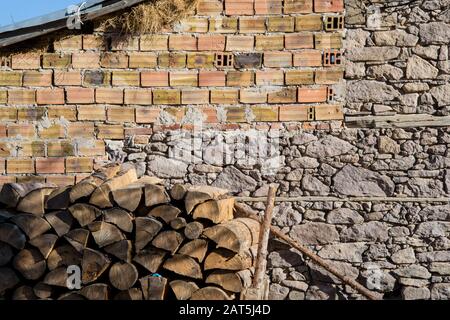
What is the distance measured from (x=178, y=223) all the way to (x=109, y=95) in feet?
7.50

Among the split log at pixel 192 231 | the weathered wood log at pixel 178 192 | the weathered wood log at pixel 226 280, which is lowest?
the weathered wood log at pixel 226 280

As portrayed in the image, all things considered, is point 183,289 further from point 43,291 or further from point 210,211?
point 43,291

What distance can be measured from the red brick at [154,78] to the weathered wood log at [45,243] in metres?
2.30

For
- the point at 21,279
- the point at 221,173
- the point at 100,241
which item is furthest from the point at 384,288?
the point at 21,279

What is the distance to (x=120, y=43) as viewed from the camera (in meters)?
7.90

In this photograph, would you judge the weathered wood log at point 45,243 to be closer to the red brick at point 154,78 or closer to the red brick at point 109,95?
the red brick at point 109,95

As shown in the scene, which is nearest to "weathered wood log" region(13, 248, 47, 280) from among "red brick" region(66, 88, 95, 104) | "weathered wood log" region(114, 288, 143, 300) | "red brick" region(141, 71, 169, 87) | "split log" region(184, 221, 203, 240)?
"weathered wood log" region(114, 288, 143, 300)

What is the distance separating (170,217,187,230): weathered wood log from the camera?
6153 millimetres

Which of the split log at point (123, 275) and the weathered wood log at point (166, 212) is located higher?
the weathered wood log at point (166, 212)

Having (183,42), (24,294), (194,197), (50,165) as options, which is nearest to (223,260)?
(194,197)

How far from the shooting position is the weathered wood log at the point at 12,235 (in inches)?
Result: 245

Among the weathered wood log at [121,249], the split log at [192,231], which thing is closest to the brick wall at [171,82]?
the weathered wood log at [121,249]

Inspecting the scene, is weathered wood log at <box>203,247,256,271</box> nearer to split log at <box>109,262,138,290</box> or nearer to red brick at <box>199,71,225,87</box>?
split log at <box>109,262,138,290</box>

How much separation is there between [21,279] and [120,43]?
283 cm
